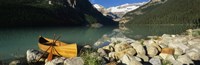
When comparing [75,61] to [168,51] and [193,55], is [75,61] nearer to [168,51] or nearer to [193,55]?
[168,51]

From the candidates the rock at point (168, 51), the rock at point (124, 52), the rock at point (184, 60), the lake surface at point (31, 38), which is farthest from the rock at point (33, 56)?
the rock at point (184, 60)

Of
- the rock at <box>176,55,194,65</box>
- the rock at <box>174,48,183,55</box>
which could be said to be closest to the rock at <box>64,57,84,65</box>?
the rock at <box>176,55,194,65</box>

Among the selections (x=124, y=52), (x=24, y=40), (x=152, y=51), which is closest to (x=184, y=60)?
(x=152, y=51)

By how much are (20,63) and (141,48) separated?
11.4 meters

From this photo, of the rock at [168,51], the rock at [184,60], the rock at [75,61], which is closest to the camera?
the rock at [75,61]

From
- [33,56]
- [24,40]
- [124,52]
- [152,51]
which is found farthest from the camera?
[24,40]

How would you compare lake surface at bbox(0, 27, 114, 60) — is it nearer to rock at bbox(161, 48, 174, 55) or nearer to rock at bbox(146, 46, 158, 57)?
rock at bbox(146, 46, 158, 57)

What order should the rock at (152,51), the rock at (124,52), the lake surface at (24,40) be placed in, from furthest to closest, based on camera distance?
1. the lake surface at (24,40)
2. the rock at (152,51)
3. the rock at (124,52)

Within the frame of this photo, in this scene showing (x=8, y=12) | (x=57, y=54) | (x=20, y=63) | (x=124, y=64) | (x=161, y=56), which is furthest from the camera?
(x=8, y=12)

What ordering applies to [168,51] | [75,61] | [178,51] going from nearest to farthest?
[75,61]
[178,51]
[168,51]

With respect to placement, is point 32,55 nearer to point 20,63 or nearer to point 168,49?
point 20,63

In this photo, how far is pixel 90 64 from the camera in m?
21.5

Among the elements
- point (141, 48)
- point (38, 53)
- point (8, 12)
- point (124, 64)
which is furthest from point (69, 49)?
point (8, 12)

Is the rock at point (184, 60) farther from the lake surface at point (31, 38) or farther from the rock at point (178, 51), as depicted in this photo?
the lake surface at point (31, 38)
